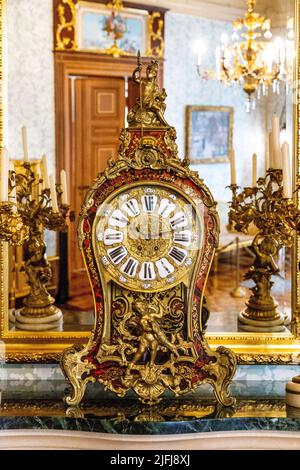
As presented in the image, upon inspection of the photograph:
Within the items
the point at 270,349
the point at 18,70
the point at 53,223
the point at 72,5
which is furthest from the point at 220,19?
the point at 270,349

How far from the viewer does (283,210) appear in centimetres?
270

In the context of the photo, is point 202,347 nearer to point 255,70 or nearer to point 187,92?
point 187,92

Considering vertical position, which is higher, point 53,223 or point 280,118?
point 280,118

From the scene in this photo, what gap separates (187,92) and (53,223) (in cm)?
77

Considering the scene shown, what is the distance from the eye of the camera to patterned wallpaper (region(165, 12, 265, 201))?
308cm

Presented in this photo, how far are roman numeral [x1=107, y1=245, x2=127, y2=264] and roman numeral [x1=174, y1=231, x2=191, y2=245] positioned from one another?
0.56 ft

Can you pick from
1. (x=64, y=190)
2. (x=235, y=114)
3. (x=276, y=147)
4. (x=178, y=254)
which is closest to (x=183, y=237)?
(x=178, y=254)

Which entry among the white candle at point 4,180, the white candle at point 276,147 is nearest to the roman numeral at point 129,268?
the white candle at point 4,180

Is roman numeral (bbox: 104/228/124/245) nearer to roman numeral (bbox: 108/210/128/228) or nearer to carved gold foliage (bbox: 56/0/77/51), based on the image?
roman numeral (bbox: 108/210/128/228)

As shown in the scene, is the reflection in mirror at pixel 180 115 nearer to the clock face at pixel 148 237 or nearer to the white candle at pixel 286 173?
the white candle at pixel 286 173

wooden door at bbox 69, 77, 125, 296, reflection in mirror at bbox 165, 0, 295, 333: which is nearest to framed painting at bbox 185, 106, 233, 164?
reflection in mirror at bbox 165, 0, 295, 333

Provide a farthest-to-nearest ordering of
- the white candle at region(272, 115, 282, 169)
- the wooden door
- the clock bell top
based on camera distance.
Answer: the wooden door
the white candle at region(272, 115, 282, 169)
the clock bell top

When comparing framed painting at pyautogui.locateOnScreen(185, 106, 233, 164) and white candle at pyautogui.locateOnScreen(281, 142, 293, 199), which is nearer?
white candle at pyautogui.locateOnScreen(281, 142, 293, 199)

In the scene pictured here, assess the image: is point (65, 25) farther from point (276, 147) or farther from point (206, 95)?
point (276, 147)
